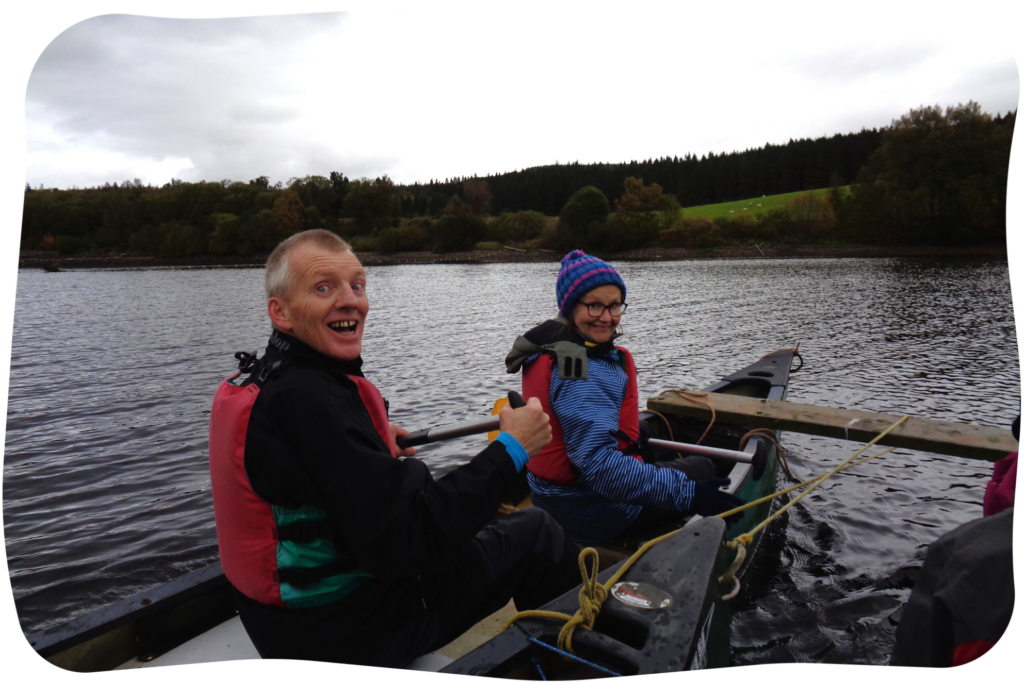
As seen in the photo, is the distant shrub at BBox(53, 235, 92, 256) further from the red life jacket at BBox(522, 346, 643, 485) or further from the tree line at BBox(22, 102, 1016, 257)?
the red life jacket at BBox(522, 346, 643, 485)

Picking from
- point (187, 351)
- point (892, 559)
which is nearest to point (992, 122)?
point (892, 559)

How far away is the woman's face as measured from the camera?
149 inches

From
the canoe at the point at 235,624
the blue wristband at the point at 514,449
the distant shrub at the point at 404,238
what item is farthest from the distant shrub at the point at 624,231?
the blue wristband at the point at 514,449

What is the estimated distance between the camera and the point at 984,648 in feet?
6.76

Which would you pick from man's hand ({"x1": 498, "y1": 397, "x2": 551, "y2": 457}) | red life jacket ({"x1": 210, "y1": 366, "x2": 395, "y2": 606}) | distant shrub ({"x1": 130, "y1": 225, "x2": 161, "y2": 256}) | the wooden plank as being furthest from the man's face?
the wooden plank

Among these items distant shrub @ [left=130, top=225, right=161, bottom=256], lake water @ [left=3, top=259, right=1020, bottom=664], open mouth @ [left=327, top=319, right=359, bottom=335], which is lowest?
lake water @ [left=3, top=259, right=1020, bottom=664]

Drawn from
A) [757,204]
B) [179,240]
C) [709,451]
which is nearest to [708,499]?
[709,451]

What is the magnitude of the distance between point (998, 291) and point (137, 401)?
45.7ft

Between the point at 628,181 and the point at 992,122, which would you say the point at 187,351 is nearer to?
the point at 628,181

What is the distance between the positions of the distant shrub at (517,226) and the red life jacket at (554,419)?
8.36m

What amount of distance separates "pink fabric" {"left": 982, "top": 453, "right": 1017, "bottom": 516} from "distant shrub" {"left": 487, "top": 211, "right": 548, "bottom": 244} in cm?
999

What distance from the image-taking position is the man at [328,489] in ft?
6.24

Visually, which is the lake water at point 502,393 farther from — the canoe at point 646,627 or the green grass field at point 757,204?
the canoe at point 646,627

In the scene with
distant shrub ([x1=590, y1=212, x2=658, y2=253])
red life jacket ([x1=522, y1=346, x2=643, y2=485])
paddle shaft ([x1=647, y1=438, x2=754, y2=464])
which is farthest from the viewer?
distant shrub ([x1=590, y1=212, x2=658, y2=253])
